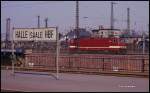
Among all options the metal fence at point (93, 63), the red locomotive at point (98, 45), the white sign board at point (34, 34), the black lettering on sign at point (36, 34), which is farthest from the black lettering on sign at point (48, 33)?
the red locomotive at point (98, 45)

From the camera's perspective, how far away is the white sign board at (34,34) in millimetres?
20984

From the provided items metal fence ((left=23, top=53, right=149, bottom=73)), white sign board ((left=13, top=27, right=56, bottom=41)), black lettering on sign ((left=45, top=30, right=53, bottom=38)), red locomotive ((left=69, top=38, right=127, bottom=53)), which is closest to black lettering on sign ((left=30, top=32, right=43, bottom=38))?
white sign board ((left=13, top=27, right=56, bottom=41))

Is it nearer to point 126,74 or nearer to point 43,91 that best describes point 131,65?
point 126,74

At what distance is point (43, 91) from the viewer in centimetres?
1532

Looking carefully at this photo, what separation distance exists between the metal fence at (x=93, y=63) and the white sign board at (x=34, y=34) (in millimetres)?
4916

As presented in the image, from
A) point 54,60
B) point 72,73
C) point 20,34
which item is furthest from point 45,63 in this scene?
point 20,34

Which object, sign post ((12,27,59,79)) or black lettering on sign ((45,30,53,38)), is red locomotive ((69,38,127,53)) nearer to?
sign post ((12,27,59,79))

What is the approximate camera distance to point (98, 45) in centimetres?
6144

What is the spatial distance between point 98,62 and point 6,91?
13626mm

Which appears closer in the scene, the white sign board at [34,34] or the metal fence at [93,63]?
the white sign board at [34,34]

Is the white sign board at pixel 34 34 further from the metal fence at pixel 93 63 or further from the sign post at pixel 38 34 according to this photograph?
the metal fence at pixel 93 63

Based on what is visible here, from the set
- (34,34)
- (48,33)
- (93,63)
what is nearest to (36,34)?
(34,34)

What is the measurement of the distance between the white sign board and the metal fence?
4.92 metres

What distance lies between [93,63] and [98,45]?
3280 cm
